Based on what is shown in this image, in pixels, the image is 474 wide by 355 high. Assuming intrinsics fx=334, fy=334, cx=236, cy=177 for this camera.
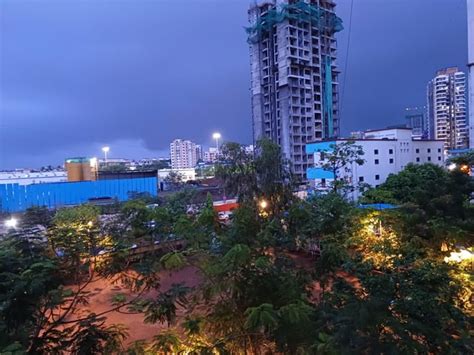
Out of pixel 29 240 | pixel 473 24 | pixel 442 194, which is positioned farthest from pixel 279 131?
pixel 29 240

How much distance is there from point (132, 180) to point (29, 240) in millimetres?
23558

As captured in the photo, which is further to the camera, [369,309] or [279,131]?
[279,131]

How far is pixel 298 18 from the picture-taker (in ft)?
123

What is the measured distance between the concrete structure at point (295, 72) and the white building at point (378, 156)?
354 inches

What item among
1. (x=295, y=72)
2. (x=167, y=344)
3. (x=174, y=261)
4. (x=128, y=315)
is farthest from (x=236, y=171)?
(x=295, y=72)

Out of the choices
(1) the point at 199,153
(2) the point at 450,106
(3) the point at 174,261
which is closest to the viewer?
(3) the point at 174,261

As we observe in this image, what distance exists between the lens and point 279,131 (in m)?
38.3

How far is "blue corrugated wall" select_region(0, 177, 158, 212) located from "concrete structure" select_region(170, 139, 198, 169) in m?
58.1

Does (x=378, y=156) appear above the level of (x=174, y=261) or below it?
above

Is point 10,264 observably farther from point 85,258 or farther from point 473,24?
point 473,24

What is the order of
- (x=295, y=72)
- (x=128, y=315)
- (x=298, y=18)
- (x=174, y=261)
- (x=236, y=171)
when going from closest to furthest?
(x=174, y=261)
(x=236, y=171)
(x=128, y=315)
(x=295, y=72)
(x=298, y=18)

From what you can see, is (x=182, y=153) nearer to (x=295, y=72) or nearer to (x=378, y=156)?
(x=295, y=72)

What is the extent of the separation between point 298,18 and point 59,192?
3048cm

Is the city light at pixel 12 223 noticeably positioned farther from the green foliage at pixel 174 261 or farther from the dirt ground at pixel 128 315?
the green foliage at pixel 174 261
